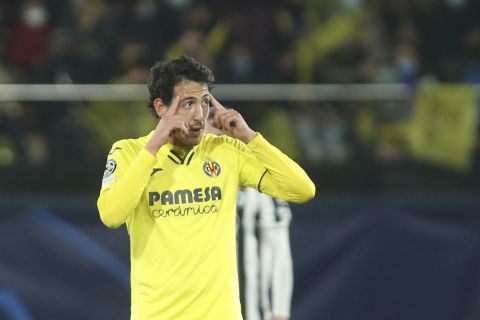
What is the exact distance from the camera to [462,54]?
10234 millimetres

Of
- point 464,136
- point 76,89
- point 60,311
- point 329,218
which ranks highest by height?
point 76,89

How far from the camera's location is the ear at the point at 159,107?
13.7 feet

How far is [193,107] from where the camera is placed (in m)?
4.03

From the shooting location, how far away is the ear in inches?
164

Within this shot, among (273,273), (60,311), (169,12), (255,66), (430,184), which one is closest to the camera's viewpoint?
(273,273)

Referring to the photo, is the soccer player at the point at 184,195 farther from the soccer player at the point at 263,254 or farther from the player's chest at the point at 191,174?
the soccer player at the point at 263,254

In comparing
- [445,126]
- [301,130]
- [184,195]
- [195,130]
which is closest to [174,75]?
[195,130]

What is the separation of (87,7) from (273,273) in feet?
16.7

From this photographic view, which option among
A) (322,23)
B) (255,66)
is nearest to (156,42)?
(255,66)

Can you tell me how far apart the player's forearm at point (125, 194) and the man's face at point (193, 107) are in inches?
9.0

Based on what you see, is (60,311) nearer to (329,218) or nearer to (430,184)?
(329,218)

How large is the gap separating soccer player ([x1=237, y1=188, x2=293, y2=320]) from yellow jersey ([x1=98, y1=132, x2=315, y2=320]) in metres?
1.74

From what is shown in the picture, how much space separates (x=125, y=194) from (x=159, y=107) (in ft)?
1.64

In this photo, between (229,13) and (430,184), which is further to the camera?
(229,13)
